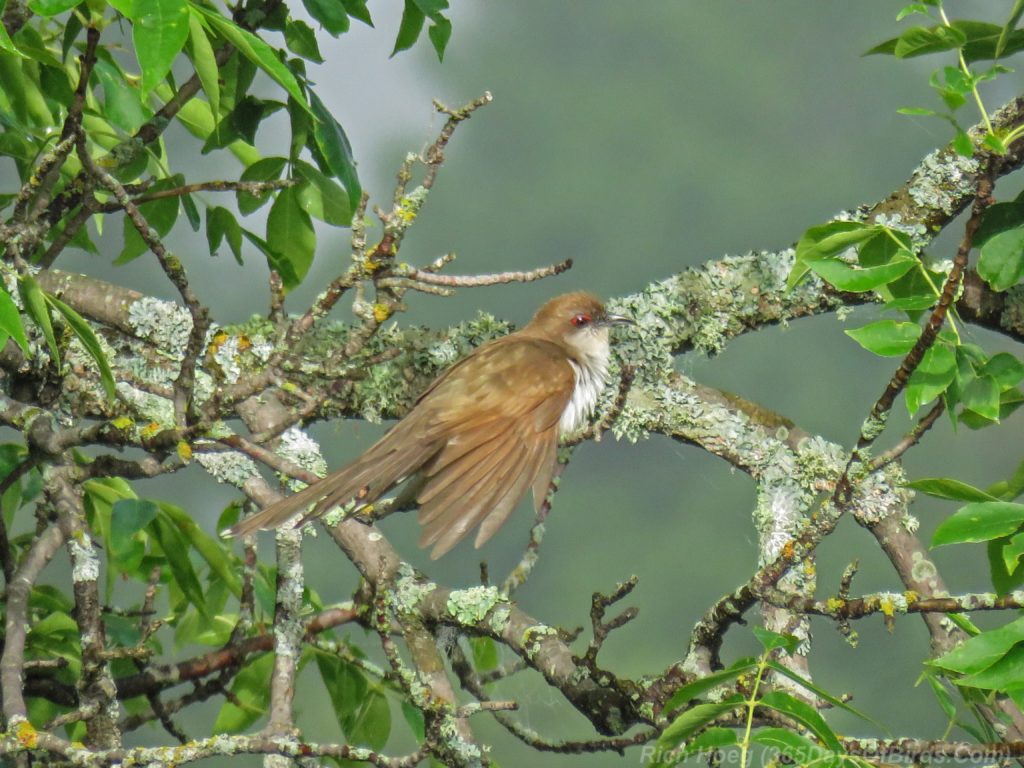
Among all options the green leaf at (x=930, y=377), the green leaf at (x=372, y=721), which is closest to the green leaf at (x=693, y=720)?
the green leaf at (x=930, y=377)

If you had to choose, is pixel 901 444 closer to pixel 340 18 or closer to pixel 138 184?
pixel 340 18

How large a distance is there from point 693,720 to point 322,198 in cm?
149

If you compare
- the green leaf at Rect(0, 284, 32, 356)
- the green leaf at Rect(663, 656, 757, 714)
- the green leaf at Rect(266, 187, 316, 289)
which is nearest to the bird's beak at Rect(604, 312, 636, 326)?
the green leaf at Rect(266, 187, 316, 289)

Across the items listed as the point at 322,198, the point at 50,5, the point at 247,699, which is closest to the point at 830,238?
the point at 50,5

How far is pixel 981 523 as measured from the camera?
1296 millimetres

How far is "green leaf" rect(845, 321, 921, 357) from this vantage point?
133 cm

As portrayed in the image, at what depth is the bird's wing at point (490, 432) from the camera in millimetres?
2246

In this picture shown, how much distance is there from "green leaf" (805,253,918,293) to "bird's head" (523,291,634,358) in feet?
4.20

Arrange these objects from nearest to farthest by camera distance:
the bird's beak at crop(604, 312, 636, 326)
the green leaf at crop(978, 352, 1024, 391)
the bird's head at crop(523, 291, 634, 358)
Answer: the green leaf at crop(978, 352, 1024, 391), the bird's beak at crop(604, 312, 636, 326), the bird's head at crop(523, 291, 634, 358)

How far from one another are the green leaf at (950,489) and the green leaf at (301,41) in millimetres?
1317

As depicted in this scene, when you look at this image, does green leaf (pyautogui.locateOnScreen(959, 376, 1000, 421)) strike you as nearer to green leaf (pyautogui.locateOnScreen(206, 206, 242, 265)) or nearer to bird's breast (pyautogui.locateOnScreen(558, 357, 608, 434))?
bird's breast (pyautogui.locateOnScreen(558, 357, 608, 434))

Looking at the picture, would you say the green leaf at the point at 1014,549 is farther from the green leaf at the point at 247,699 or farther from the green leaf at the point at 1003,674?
the green leaf at the point at 247,699

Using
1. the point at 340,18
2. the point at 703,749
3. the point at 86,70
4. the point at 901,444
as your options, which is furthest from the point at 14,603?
the point at 901,444

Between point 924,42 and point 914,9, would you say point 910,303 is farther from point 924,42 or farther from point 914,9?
point 924,42
